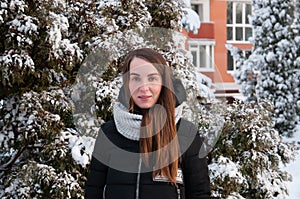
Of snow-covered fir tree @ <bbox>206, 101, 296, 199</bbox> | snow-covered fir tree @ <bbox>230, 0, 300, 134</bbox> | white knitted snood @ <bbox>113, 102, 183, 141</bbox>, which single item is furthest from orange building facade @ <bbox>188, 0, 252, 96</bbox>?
white knitted snood @ <bbox>113, 102, 183, 141</bbox>

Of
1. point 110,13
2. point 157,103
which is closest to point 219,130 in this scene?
point 110,13

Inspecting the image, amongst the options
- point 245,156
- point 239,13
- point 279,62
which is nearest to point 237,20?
point 239,13

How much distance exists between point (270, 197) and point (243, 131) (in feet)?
2.27

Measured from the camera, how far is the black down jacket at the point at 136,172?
204cm

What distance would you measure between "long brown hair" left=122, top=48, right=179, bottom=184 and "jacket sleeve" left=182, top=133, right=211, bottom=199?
6 cm

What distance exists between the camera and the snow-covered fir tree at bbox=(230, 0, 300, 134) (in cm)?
1031

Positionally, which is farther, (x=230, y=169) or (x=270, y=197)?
(x=270, y=197)

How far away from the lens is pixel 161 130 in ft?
6.79

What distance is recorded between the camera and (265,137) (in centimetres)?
410

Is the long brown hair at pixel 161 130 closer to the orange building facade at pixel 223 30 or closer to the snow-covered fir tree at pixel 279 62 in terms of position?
the snow-covered fir tree at pixel 279 62

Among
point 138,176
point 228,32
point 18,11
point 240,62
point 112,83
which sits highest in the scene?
point 228,32

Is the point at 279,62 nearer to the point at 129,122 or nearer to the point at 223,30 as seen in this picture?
the point at 129,122

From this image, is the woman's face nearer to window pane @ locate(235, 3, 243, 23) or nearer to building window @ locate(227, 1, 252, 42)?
building window @ locate(227, 1, 252, 42)

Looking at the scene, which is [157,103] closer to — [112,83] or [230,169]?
[112,83]
